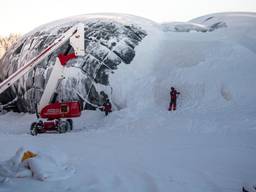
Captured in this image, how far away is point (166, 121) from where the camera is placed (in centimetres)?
1297

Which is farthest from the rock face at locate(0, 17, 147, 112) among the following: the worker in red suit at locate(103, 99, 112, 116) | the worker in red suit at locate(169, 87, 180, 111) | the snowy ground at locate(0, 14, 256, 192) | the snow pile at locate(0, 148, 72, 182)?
the snow pile at locate(0, 148, 72, 182)

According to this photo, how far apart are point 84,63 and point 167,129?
6410 mm

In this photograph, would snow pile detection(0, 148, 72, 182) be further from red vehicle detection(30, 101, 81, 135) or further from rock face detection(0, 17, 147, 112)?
rock face detection(0, 17, 147, 112)

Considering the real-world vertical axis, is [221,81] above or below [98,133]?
above

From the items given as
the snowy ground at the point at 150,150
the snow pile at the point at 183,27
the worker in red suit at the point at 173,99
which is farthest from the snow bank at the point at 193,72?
the snowy ground at the point at 150,150

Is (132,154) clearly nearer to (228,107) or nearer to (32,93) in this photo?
(228,107)

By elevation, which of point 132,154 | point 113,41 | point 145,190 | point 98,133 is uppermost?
point 113,41

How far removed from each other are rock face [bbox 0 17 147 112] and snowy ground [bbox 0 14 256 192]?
1.95ft

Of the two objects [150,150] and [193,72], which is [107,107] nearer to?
[193,72]

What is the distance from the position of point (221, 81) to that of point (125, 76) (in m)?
4.14

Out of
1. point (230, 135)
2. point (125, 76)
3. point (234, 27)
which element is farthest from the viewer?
point (234, 27)

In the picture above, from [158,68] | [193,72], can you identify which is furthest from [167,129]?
[158,68]

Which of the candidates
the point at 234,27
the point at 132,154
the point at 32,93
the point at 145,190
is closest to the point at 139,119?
the point at 132,154

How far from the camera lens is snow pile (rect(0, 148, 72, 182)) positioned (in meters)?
6.34
